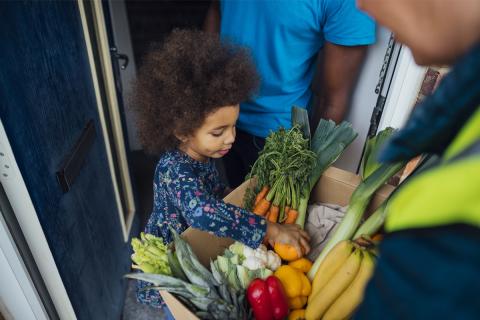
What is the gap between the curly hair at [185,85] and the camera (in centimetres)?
106

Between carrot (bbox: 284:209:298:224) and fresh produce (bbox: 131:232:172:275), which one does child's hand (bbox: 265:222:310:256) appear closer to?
carrot (bbox: 284:209:298:224)

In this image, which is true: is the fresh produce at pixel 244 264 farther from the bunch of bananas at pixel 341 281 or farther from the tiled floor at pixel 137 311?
the tiled floor at pixel 137 311

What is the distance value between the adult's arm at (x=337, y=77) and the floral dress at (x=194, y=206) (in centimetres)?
66

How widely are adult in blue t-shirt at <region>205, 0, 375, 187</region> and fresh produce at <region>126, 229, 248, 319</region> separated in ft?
1.92

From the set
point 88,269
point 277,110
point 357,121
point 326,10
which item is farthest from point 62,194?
point 357,121

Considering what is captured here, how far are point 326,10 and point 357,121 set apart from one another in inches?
23.5

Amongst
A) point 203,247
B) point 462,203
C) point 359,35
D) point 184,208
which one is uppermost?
point 462,203

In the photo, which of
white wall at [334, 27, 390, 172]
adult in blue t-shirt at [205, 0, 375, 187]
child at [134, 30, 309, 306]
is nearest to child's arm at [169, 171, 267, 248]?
child at [134, 30, 309, 306]

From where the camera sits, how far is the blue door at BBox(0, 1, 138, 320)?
934 mm

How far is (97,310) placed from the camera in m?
1.50

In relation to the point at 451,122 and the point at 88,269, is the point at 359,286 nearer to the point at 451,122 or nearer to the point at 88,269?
the point at 451,122

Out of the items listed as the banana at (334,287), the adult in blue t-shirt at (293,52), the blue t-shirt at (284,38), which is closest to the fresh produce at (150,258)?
the banana at (334,287)

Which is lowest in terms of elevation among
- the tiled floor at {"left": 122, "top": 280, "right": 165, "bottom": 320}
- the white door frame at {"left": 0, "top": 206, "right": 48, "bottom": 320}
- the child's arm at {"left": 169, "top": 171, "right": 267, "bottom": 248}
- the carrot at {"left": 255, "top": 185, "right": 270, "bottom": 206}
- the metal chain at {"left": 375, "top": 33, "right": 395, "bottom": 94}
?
the tiled floor at {"left": 122, "top": 280, "right": 165, "bottom": 320}

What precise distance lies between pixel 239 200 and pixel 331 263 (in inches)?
15.6
